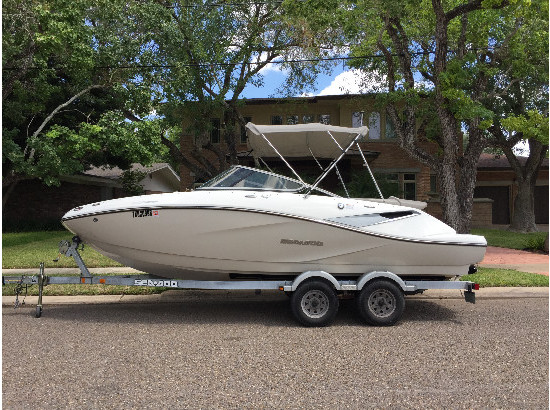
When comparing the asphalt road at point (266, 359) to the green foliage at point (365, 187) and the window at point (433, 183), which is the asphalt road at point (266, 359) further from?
the window at point (433, 183)

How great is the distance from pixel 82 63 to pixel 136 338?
39.1 ft

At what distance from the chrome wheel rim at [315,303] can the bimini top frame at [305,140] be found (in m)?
1.58

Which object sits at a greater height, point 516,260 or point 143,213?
point 143,213

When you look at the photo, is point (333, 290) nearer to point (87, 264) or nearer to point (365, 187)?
point (87, 264)

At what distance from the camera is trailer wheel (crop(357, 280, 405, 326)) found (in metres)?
5.99

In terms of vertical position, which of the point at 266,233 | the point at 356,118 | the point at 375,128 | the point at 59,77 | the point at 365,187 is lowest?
the point at 266,233

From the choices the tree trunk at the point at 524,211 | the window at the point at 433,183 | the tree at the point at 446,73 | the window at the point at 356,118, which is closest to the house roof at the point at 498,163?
the tree trunk at the point at 524,211

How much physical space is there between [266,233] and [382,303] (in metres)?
1.84

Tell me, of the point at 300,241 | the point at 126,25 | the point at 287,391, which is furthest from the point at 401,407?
the point at 126,25

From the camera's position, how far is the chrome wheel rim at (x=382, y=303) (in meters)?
6.03

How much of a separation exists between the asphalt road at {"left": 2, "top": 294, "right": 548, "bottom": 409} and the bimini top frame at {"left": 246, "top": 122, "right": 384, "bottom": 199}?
7.10 feet

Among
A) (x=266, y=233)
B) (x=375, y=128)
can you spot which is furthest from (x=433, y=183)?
(x=266, y=233)

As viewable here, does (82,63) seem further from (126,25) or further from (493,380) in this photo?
(493,380)

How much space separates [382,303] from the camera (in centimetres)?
607
